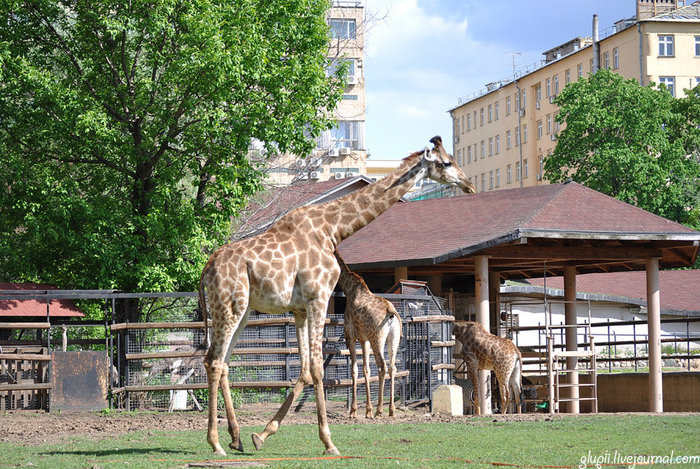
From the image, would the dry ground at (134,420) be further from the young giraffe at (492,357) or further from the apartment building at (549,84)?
the apartment building at (549,84)

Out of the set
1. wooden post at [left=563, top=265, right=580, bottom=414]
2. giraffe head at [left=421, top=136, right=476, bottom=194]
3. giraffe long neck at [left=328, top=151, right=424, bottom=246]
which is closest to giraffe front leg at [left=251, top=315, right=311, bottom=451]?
giraffe long neck at [left=328, top=151, right=424, bottom=246]

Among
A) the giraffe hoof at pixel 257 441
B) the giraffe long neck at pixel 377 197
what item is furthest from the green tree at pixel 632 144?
the giraffe hoof at pixel 257 441

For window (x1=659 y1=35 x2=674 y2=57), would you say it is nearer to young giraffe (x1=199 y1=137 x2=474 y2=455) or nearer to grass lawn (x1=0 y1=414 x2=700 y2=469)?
grass lawn (x1=0 y1=414 x2=700 y2=469)

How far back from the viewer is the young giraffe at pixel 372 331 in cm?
1590

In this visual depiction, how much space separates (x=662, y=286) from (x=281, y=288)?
33265mm

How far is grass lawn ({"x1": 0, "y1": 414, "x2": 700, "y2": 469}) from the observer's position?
364 inches

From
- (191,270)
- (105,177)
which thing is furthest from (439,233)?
(105,177)

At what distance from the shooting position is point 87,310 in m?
23.3

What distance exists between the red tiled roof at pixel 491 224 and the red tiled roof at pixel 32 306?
620 centimetres

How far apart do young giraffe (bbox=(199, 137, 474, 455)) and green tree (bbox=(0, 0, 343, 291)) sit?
8949 millimetres

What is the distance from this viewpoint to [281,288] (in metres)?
10.5

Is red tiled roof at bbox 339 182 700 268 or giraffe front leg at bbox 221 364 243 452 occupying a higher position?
red tiled roof at bbox 339 182 700 268

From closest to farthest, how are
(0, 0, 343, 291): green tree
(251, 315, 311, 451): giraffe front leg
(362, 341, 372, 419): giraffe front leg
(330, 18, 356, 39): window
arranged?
(251, 315, 311, 451): giraffe front leg → (362, 341, 372, 419): giraffe front leg → (0, 0, 343, 291): green tree → (330, 18, 356, 39): window

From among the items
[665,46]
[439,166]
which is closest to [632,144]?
[665,46]
